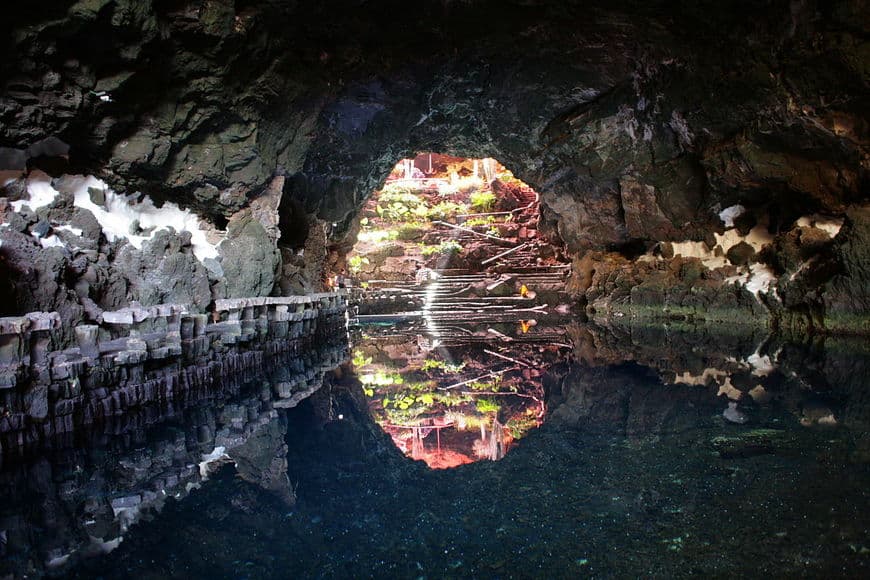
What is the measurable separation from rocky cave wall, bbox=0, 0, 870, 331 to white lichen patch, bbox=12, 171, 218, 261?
162mm

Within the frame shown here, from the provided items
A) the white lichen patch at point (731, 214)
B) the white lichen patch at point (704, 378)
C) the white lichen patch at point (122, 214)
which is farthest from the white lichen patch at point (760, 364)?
the white lichen patch at point (122, 214)

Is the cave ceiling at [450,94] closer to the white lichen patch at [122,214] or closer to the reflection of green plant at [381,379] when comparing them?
the white lichen patch at [122,214]

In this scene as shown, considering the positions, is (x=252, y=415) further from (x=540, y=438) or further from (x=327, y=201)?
(x=327, y=201)

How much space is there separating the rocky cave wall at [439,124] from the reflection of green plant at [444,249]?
9742mm

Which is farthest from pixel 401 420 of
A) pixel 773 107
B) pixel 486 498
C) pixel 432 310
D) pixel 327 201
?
pixel 432 310

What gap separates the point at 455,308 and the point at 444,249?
3.93 m

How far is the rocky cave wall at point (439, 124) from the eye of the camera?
650 cm

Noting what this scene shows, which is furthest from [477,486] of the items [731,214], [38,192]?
[731,214]

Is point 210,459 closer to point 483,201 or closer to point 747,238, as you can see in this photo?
point 747,238

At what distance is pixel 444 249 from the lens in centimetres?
2664

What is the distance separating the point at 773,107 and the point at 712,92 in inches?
44.1

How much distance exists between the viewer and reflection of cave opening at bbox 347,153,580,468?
562 cm

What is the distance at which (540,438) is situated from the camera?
15.8 feet

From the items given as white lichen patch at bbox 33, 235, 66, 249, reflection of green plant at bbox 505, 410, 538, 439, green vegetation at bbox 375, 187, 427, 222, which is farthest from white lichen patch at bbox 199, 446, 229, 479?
green vegetation at bbox 375, 187, 427, 222
